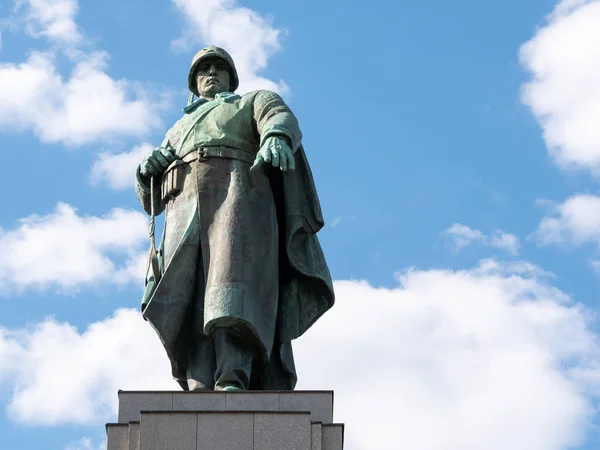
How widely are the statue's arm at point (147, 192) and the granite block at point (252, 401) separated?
302cm

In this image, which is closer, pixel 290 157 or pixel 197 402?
pixel 197 402

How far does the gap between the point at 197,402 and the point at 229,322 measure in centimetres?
116

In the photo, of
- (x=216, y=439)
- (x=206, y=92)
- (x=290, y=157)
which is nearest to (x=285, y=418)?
(x=216, y=439)

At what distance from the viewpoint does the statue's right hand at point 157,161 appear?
1747cm

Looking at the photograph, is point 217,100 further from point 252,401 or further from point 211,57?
point 252,401

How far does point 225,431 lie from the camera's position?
14898mm

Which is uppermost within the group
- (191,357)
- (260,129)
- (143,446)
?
(260,129)

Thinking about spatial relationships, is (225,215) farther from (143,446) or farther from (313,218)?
(143,446)

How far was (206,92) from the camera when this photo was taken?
735 inches

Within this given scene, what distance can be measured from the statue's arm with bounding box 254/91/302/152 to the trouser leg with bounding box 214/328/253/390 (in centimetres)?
216

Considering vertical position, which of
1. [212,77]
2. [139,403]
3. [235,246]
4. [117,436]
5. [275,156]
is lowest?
[117,436]

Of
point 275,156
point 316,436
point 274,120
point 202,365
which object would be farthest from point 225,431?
point 274,120

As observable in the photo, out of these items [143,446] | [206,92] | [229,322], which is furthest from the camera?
[206,92]

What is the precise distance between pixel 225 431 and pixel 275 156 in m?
3.18
